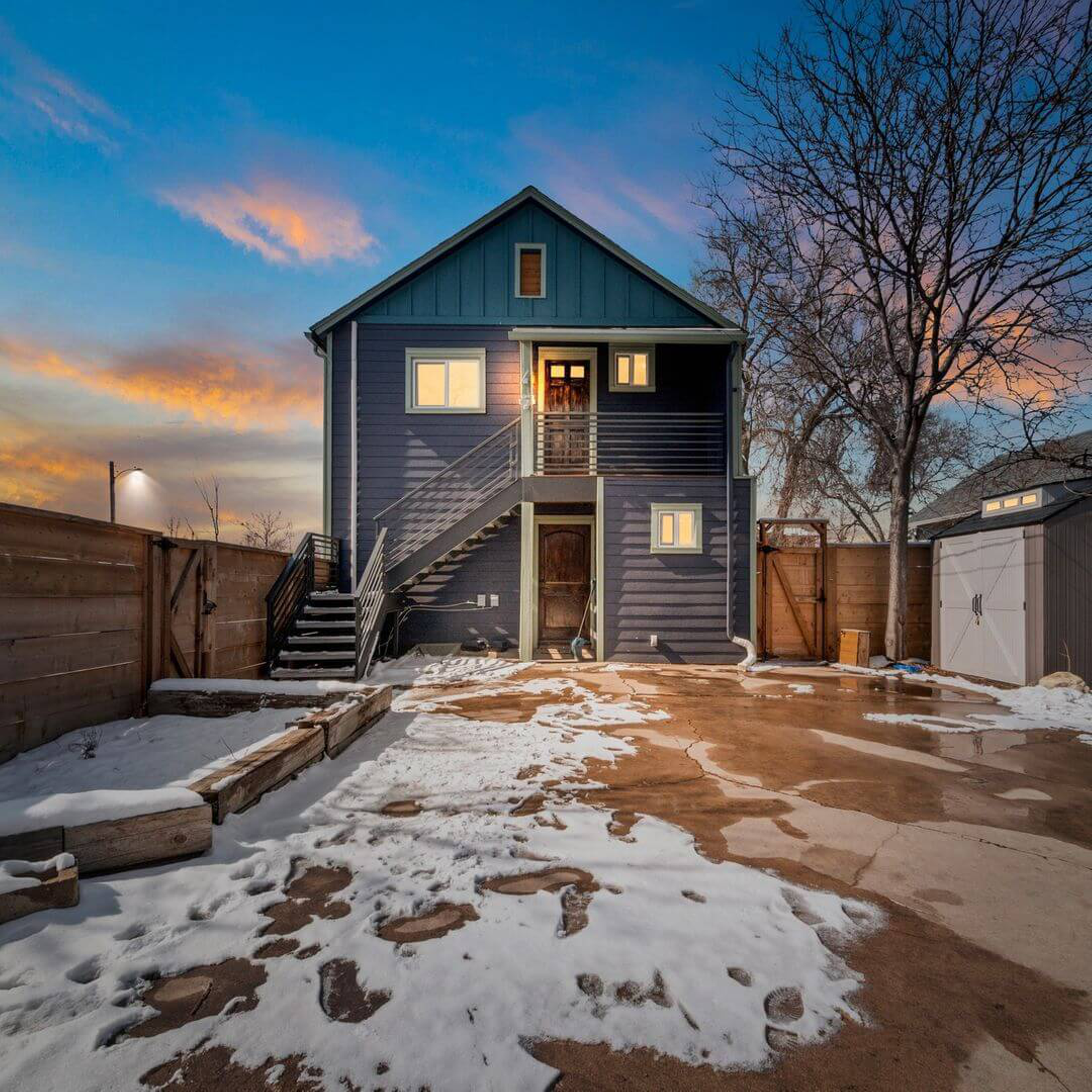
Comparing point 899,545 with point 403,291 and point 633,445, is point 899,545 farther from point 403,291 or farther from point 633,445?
point 403,291

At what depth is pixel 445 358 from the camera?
11.6 m

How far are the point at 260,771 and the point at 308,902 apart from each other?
1318mm

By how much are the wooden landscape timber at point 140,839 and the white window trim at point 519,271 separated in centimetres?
1134

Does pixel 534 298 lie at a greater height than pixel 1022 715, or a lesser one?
greater

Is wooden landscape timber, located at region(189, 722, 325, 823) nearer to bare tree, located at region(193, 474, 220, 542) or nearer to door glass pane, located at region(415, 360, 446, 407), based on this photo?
door glass pane, located at region(415, 360, 446, 407)

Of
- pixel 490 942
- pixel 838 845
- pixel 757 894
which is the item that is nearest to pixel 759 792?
pixel 838 845

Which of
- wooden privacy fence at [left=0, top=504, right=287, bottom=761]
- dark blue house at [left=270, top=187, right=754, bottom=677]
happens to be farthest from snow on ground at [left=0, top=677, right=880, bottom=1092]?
dark blue house at [left=270, top=187, right=754, bottom=677]

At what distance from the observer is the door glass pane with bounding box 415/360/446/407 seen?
1160 cm

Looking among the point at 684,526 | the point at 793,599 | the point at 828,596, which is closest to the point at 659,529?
the point at 684,526

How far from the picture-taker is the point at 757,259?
1555 cm

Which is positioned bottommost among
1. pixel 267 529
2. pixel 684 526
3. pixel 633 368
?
pixel 684 526

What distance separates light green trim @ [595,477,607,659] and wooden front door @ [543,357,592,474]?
1.47 metres

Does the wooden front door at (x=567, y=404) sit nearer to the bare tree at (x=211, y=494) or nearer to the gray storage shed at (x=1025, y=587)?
the gray storage shed at (x=1025, y=587)

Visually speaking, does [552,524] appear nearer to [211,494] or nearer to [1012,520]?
[1012,520]
